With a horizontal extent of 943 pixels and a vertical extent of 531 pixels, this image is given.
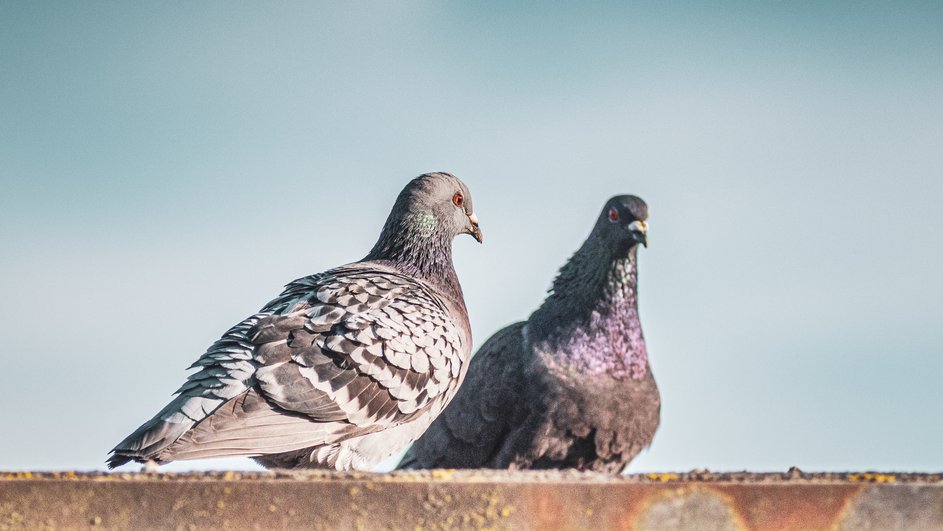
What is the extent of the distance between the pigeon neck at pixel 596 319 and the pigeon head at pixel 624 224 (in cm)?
11

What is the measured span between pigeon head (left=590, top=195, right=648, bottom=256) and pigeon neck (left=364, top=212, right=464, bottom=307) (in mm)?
1337

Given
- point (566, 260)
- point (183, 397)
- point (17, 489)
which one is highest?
point (566, 260)

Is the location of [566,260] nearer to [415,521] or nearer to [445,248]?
[445,248]

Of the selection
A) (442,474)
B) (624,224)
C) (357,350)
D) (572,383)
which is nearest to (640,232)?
(624,224)

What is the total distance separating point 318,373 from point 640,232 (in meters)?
3.03

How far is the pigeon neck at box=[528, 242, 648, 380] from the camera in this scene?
8.22 metres

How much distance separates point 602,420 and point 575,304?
1.02 meters

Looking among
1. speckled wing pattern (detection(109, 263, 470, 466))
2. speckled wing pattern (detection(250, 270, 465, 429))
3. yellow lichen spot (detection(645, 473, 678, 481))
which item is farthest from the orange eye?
yellow lichen spot (detection(645, 473, 678, 481))

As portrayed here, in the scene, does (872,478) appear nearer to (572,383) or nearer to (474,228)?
(572,383)

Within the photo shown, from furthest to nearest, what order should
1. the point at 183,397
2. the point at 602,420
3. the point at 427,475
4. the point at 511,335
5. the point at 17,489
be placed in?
the point at 511,335
the point at 602,420
the point at 183,397
the point at 427,475
the point at 17,489

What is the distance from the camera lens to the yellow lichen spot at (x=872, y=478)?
3.42 metres

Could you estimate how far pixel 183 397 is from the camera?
6340 millimetres

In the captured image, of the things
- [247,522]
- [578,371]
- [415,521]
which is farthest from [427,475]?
[578,371]

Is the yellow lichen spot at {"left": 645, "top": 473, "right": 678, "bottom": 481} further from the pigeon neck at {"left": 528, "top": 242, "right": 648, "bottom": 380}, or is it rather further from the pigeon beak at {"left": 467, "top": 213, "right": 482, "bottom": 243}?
the pigeon beak at {"left": 467, "top": 213, "right": 482, "bottom": 243}
